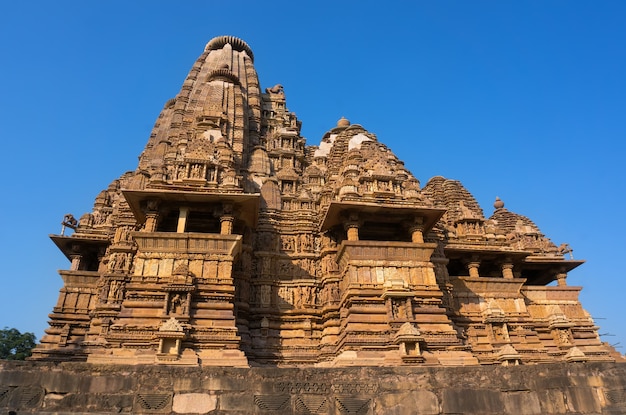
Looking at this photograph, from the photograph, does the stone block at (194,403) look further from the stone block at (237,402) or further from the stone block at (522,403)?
the stone block at (522,403)

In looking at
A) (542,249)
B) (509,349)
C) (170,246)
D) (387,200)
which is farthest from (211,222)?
(542,249)

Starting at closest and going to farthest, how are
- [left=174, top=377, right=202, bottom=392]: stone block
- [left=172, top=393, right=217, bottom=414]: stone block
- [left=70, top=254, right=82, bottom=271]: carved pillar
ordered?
1. [left=172, top=393, right=217, bottom=414]: stone block
2. [left=174, top=377, right=202, bottom=392]: stone block
3. [left=70, top=254, right=82, bottom=271]: carved pillar

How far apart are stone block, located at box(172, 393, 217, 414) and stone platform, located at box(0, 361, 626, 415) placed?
13 mm

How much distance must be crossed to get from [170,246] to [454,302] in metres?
12.6

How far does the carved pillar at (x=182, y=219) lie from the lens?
1520 cm

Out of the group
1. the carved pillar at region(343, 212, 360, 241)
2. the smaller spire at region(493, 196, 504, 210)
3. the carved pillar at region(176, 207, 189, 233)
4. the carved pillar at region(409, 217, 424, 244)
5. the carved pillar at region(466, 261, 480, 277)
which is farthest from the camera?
the smaller spire at region(493, 196, 504, 210)

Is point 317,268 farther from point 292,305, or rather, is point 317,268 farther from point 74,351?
point 74,351

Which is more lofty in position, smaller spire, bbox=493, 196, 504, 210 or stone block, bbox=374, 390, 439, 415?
smaller spire, bbox=493, 196, 504, 210

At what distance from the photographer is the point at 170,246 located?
14688 millimetres

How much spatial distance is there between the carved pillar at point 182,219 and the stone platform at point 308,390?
8690mm

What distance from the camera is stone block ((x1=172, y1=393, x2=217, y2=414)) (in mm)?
6078

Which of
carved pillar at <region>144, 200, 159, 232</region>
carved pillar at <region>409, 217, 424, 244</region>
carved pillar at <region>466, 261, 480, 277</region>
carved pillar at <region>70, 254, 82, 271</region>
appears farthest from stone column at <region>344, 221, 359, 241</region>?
carved pillar at <region>70, 254, 82, 271</region>

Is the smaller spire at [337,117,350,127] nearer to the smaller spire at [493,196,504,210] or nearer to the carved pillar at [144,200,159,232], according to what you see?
the smaller spire at [493,196,504,210]

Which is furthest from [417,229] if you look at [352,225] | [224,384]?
[224,384]
